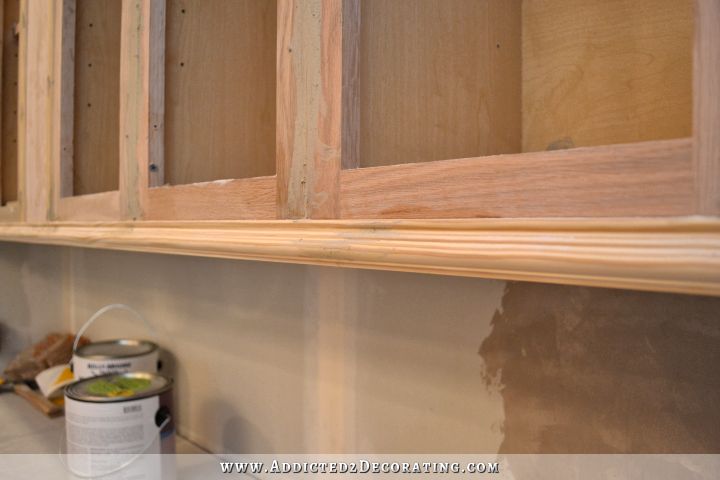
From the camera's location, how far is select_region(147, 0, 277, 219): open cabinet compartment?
71 centimetres

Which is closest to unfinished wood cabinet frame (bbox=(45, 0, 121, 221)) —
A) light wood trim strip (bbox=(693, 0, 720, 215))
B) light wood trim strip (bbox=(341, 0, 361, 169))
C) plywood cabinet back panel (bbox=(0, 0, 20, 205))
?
plywood cabinet back panel (bbox=(0, 0, 20, 205))

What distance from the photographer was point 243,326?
95 cm

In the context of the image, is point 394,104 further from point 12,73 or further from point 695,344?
point 12,73

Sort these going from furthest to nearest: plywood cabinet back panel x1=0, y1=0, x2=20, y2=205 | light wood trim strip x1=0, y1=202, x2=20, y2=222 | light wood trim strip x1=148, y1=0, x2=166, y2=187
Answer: plywood cabinet back panel x1=0, y1=0, x2=20, y2=205, light wood trim strip x1=0, y1=202, x2=20, y2=222, light wood trim strip x1=148, y1=0, x2=166, y2=187

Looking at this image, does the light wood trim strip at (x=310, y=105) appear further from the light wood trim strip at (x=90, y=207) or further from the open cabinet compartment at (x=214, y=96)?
the light wood trim strip at (x=90, y=207)

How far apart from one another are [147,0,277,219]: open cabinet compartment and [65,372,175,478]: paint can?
30 centimetres

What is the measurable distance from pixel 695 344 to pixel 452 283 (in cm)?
27

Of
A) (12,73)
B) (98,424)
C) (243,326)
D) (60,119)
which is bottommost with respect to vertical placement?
(98,424)

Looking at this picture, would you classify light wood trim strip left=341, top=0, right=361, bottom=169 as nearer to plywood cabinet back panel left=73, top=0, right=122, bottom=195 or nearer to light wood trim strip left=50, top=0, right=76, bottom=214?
plywood cabinet back panel left=73, top=0, right=122, bottom=195

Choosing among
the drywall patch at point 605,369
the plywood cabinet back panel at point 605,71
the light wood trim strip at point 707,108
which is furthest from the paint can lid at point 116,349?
the light wood trim strip at point 707,108

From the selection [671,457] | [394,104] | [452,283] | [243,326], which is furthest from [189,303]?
[671,457]

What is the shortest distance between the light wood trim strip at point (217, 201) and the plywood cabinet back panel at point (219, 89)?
51mm

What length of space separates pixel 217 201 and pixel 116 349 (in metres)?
0.65

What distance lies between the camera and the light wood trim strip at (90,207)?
77 centimetres
